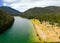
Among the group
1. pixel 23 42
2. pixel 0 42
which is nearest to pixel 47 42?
pixel 23 42

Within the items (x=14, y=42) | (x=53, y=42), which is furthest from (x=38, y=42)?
(x=14, y=42)

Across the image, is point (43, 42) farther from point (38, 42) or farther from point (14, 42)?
point (14, 42)

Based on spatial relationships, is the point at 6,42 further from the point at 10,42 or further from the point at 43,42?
the point at 43,42

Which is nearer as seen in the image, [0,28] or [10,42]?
[10,42]

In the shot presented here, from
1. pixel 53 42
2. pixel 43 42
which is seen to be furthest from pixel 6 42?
pixel 53 42

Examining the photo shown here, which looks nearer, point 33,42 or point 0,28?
point 33,42

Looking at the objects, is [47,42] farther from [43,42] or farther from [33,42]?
[33,42]

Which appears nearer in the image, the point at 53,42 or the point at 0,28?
the point at 53,42
